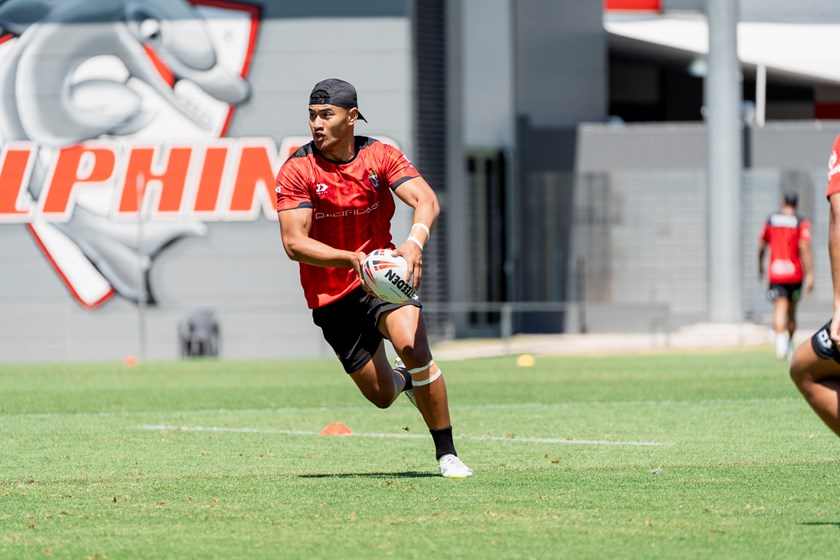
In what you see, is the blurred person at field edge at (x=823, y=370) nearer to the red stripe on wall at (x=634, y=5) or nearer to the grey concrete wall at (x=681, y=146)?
the grey concrete wall at (x=681, y=146)

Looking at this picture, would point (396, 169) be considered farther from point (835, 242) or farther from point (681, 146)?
point (681, 146)

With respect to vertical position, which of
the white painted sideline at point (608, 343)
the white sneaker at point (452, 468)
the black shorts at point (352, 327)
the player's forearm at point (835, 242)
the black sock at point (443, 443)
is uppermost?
the player's forearm at point (835, 242)

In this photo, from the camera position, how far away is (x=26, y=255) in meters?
29.7

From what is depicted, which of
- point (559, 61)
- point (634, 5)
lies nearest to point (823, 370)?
point (559, 61)

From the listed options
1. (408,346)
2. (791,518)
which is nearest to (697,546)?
(791,518)

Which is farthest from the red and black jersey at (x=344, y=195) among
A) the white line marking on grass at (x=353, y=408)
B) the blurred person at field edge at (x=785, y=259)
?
the blurred person at field edge at (x=785, y=259)

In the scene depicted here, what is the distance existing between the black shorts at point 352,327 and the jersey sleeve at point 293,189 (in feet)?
2.04

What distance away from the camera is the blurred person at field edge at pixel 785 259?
832 inches

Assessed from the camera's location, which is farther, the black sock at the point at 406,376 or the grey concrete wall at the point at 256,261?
the grey concrete wall at the point at 256,261

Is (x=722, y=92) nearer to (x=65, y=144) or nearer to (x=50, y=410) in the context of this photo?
(x=65, y=144)

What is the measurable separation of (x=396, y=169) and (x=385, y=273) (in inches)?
30.6

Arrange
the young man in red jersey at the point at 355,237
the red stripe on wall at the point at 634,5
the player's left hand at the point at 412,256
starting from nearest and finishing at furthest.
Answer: the player's left hand at the point at 412,256, the young man in red jersey at the point at 355,237, the red stripe on wall at the point at 634,5

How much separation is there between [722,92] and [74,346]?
12722 mm

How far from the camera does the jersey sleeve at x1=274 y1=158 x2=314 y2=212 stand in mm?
9109
